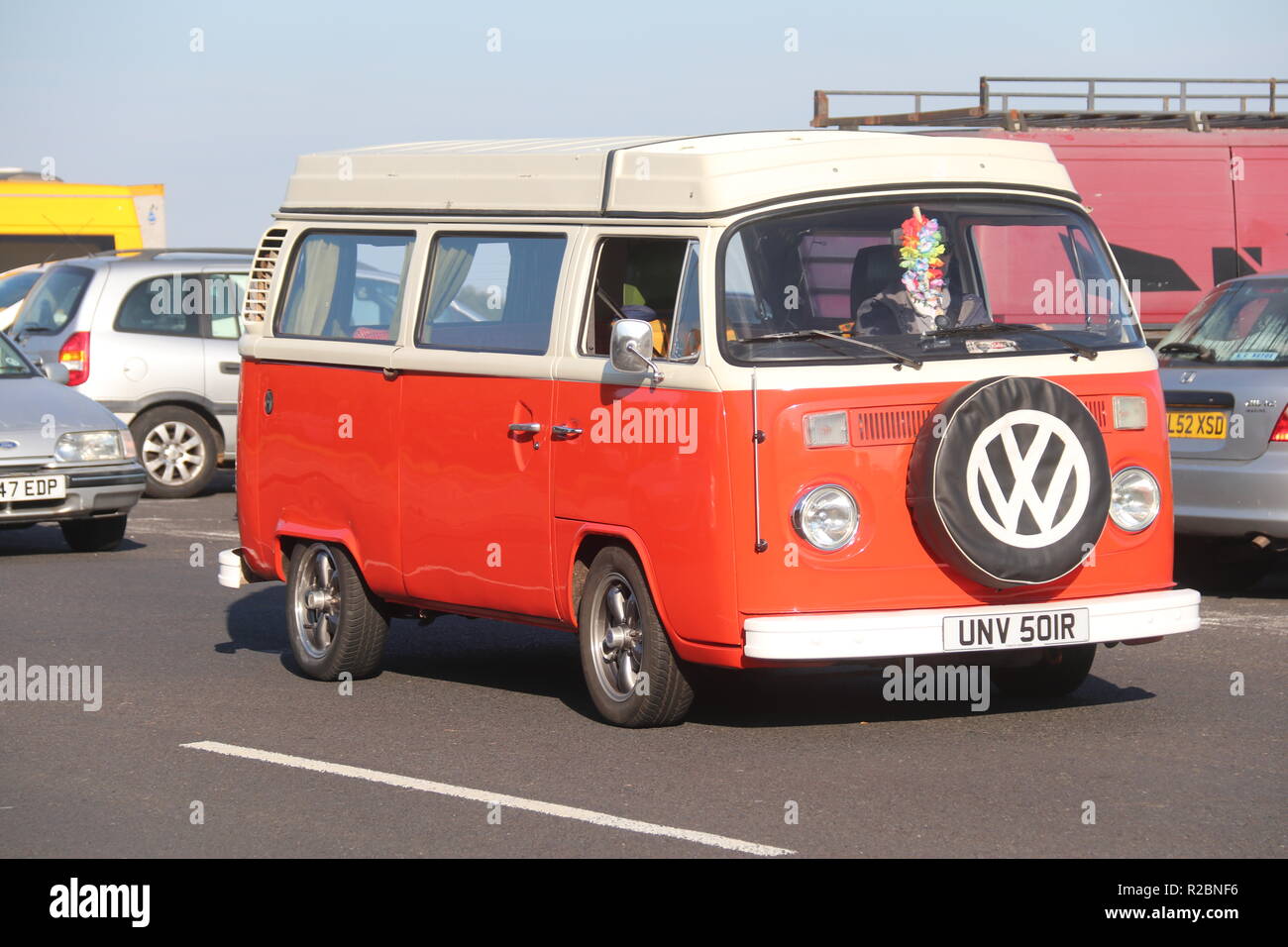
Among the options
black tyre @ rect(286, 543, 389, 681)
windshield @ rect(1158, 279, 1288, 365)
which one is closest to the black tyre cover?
black tyre @ rect(286, 543, 389, 681)

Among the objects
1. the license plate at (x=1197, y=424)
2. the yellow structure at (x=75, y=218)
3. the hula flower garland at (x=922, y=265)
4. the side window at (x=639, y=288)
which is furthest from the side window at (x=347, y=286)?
the yellow structure at (x=75, y=218)

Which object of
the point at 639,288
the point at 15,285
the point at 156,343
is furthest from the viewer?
the point at 15,285

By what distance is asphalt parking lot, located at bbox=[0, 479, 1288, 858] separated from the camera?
685cm

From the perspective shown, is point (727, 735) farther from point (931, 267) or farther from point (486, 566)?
point (931, 267)

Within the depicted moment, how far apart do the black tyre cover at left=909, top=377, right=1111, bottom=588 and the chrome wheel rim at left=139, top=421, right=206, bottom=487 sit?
13.1 meters

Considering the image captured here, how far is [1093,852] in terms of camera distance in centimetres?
650

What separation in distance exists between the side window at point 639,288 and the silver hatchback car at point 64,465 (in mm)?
7638

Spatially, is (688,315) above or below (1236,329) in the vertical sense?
above

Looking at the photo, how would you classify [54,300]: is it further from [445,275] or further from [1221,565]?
[1221,565]

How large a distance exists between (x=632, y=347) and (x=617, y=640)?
50.3 inches

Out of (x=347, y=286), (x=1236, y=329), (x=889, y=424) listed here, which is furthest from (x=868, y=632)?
(x=1236, y=329)

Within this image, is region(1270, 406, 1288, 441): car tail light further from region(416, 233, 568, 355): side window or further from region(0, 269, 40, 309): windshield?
region(0, 269, 40, 309): windshield

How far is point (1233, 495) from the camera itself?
11.6 meters
